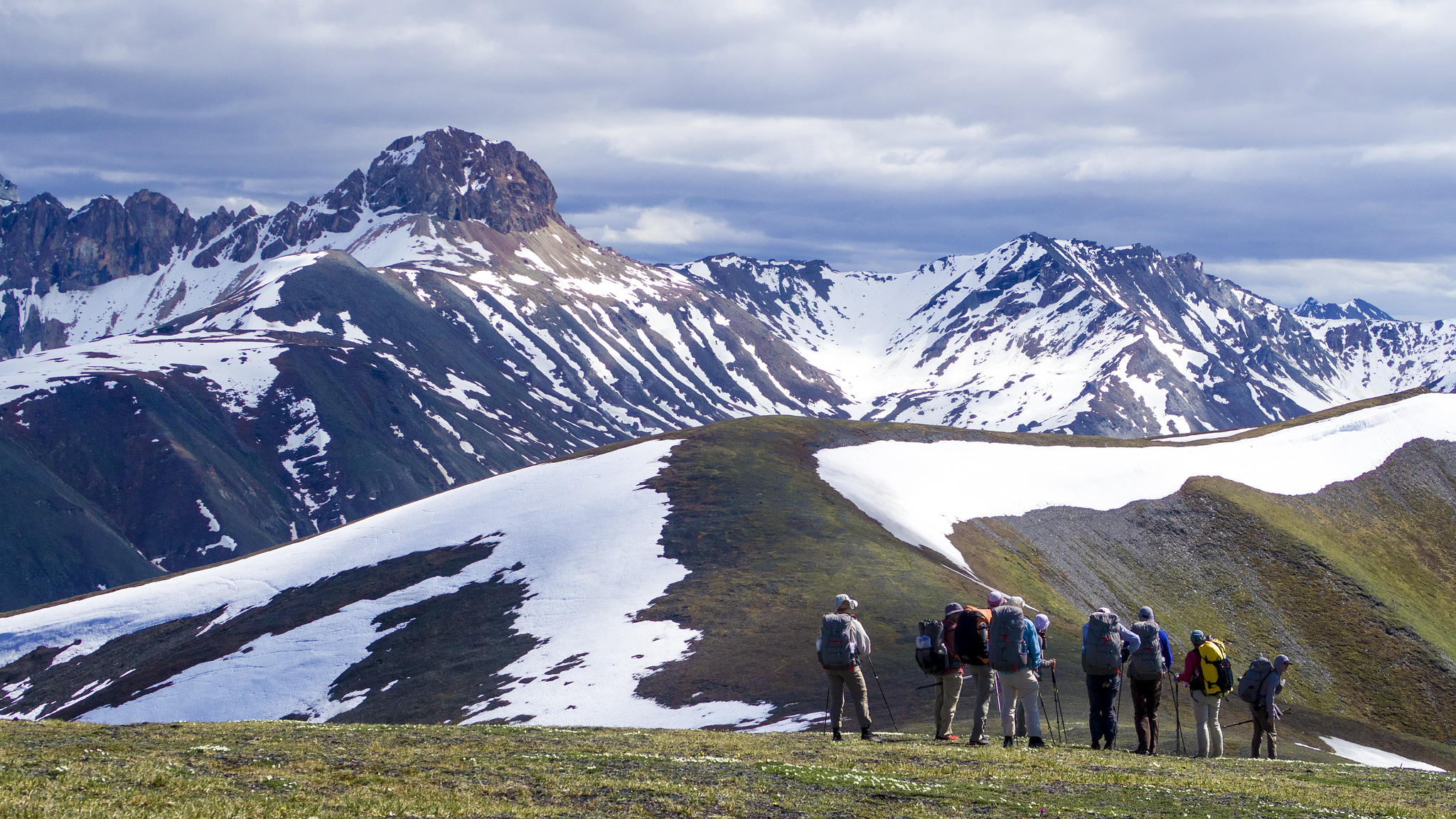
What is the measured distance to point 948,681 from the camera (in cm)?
2945

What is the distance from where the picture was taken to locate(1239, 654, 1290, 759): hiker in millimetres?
34781

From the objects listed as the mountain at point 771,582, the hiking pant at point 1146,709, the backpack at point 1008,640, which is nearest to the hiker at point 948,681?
the backpack at point 1008,640

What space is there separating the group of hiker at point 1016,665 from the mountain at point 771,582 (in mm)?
15226

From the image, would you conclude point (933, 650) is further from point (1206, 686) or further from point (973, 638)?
point (1206, 686)

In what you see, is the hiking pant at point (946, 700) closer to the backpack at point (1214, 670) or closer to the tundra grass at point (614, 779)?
the tundra grass at point (614, 779)

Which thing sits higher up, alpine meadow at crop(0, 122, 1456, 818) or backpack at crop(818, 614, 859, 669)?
backpack at crop(818, 614, 859, 669)

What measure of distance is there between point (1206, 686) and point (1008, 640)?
326 inches

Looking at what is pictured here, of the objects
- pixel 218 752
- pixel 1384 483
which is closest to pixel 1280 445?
pixel 1384 483

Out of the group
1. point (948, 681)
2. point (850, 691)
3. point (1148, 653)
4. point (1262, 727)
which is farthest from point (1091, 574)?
point (850, 691)

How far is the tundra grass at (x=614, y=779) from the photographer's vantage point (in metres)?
16.6

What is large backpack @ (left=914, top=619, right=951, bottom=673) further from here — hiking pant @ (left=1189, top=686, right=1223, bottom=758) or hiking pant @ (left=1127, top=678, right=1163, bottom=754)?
hiking pant @ (left=1189, top=686, right=1223, bottom=758)

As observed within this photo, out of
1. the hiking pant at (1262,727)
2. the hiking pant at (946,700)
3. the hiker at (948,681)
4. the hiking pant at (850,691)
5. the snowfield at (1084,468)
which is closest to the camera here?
the hiking pant at (850,691)

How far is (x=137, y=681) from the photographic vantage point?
254ft

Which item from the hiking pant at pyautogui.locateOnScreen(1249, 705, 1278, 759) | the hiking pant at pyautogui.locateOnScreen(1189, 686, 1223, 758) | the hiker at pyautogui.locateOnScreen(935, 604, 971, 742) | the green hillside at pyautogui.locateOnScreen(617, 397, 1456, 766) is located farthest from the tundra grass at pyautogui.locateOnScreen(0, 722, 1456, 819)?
the green hillside at pyautogui.locateOnScreen(617, 397, 1456, 766)
